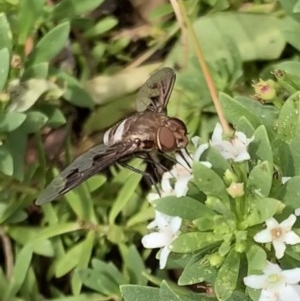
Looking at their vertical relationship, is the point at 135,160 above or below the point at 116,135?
below

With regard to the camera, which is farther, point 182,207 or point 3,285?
point 3,285

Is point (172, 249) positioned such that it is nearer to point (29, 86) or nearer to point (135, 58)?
point (29, 86)

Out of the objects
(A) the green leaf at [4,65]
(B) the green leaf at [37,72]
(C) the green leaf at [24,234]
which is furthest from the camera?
(C) the green leaf at [24,234]

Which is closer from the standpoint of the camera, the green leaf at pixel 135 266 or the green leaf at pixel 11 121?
the green leaf at pixel 11 121

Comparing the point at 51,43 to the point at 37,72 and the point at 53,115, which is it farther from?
the point at 53,115

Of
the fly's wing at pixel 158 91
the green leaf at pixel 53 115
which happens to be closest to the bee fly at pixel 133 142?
the fly's wing at pixel 158 91

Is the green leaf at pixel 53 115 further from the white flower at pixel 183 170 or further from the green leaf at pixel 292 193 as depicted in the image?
the green leaf at pixel 292 193

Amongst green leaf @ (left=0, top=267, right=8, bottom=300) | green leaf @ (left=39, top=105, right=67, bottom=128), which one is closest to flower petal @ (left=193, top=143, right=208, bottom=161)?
green leaf @ (left=39, top=105, right=67, bottom=128)

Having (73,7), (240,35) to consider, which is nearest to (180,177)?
(73,7)
